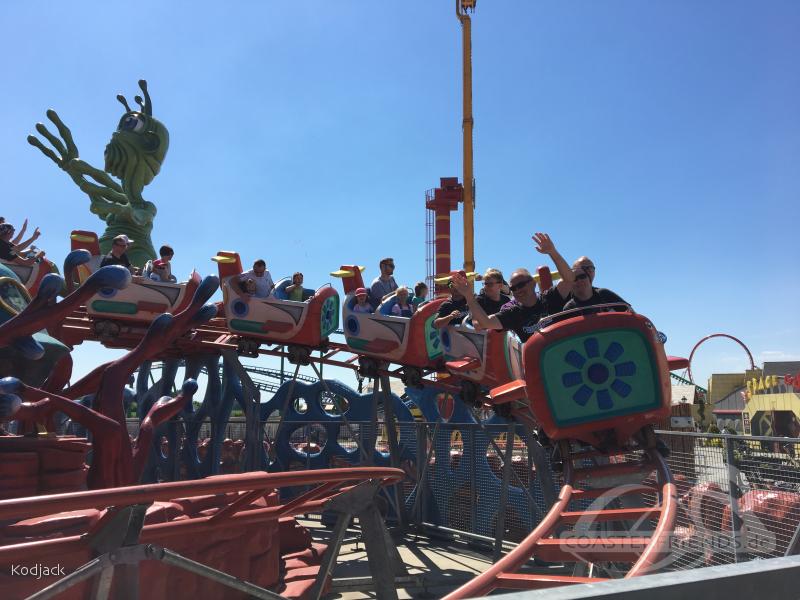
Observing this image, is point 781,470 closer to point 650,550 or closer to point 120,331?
point 650,550

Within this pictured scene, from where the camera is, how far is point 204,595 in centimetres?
279

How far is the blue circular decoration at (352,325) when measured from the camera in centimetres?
689

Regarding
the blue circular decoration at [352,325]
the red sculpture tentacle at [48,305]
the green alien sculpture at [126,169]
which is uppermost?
the green alien sculpture at [126,169]

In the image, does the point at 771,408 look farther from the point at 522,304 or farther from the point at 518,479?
the point at 522,304

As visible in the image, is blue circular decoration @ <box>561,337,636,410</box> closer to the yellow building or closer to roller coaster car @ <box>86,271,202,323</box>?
roller coaster car @ <box>86,271,202,323</box>

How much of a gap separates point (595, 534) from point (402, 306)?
4.35 metres

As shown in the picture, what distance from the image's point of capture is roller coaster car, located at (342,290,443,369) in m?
6.74

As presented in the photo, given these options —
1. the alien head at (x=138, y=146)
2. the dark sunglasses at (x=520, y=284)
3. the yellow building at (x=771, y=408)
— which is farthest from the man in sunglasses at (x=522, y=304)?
the yellow building at (x=771, y=408)

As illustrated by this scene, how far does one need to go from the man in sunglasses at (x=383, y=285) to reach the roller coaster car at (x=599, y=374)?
4.36 metres

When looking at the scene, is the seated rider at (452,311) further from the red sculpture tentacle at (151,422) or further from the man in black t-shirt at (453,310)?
the red sculpture tentacle at (151,422)

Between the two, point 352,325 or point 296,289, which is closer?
point 352,325

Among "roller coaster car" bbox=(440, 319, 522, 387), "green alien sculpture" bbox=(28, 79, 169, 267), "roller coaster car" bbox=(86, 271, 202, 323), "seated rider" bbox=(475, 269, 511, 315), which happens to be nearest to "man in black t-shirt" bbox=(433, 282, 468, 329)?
"roller coaster car" bbox=(440, 319, 522, 387)

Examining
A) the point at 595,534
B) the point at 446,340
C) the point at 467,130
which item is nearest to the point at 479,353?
the point at 446,340

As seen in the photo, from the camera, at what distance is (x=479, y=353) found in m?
6.17
